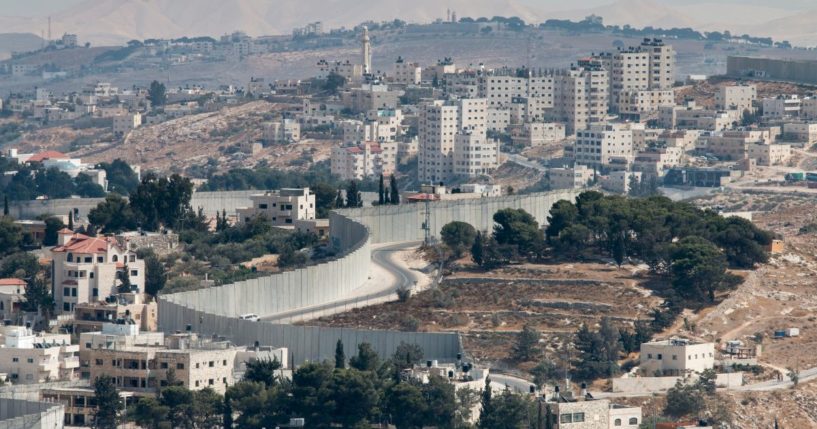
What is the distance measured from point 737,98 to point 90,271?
102 m

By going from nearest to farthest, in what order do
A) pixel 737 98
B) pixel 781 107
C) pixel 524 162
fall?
pixel 524 162 < pixel 781 107 < pixel 737 98

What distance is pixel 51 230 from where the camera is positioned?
11800cm

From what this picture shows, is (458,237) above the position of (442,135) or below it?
above

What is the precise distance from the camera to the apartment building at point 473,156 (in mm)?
186250

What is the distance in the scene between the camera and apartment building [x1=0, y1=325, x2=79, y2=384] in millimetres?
84250

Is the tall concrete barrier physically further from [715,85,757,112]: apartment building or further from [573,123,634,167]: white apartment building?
[715,85,757,112]: apartment building

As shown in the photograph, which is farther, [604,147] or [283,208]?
[604,147]

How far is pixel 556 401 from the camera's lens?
77.8 meters

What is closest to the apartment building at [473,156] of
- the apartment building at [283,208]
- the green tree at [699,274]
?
the apartment building at [283,208]

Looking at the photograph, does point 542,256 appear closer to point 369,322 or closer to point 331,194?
point 369,322

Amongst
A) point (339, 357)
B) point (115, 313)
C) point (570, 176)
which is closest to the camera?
point (339, 357)

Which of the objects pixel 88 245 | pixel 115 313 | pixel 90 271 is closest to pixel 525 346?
pixel 115 313

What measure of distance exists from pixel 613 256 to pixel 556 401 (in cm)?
2872

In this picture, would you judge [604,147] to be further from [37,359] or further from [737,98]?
[37,359]
